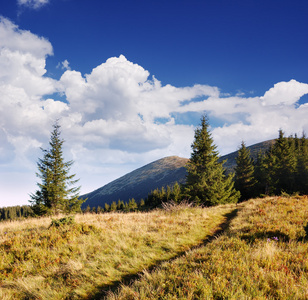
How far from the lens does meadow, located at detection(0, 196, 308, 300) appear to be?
3535 millimetres

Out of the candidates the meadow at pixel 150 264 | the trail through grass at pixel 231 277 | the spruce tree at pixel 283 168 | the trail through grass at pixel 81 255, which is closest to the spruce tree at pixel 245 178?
the spruce tree at pixel 283 168

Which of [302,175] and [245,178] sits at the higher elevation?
[245,178]

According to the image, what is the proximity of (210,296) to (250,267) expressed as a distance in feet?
5.72

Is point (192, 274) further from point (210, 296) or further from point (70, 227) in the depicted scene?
point (70, 227)

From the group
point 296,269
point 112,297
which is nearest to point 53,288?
point 112,297

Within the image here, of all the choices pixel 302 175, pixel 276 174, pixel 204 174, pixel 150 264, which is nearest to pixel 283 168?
pixel 276 174

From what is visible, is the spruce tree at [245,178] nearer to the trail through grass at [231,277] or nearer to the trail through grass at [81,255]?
the trail through grass at [81,255]

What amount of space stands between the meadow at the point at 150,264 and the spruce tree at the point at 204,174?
573 inches

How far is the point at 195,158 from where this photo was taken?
2441 centimetres

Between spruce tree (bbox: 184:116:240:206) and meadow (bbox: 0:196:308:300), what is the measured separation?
1454 centimetres

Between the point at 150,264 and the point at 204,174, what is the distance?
18.7m

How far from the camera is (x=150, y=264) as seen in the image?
18.4ft

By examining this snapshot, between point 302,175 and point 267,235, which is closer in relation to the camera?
point 267,235

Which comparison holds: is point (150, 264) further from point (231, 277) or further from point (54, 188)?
point (54, 188)
